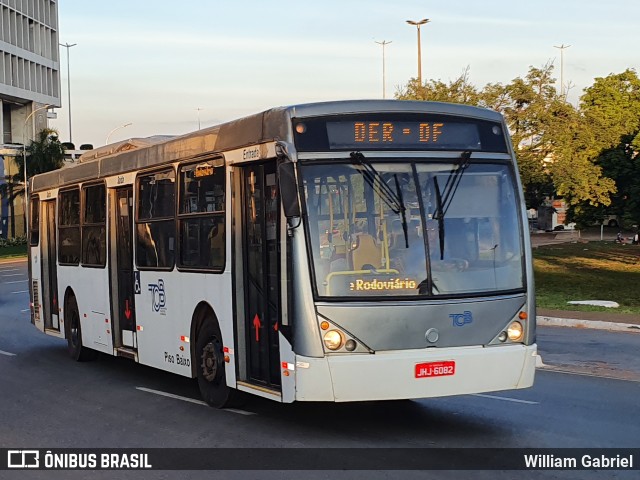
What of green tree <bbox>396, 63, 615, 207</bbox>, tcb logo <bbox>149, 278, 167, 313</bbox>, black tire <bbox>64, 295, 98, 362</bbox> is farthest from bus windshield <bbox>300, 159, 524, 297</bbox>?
green tree <bbox>396, 63, 615, 207</bbox>

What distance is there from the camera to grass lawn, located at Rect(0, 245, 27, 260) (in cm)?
7125

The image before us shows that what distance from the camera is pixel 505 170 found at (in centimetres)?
1018

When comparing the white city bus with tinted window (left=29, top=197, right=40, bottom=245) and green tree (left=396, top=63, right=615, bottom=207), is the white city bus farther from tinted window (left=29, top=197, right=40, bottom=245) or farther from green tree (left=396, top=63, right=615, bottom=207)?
green tree (left=396, top=63, right=615, bottom=207)

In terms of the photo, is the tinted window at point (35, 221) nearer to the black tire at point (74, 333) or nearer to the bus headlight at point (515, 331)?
the black tire at point (74, 333)

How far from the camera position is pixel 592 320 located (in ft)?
74.4

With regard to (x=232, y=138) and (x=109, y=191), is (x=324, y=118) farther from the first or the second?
(x=109, y=191)

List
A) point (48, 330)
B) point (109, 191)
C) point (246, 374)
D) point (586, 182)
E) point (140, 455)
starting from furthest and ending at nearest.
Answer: point (586, 182) < point (48, 330) < point (109, 191) < point (246, 374) < point (140, 455)

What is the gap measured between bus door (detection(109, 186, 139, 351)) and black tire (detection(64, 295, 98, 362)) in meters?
2.05

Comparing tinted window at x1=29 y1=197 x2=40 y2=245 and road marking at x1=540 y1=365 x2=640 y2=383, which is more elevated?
tinted window at x1=29 y1=197 x2=40 y2=245

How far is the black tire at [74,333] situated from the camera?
17.0m

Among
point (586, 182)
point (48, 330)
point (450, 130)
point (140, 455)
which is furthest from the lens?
point (586, 182)

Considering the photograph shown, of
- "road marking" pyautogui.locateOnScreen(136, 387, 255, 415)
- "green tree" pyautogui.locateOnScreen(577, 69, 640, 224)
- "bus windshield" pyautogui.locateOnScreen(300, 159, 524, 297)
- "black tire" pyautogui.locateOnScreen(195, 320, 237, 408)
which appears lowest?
"road marking" pyautogui.locateOnScreen(136, 387, 255, 415)

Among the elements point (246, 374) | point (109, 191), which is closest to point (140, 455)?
point (246, 374)

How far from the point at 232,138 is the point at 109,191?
4656mm
